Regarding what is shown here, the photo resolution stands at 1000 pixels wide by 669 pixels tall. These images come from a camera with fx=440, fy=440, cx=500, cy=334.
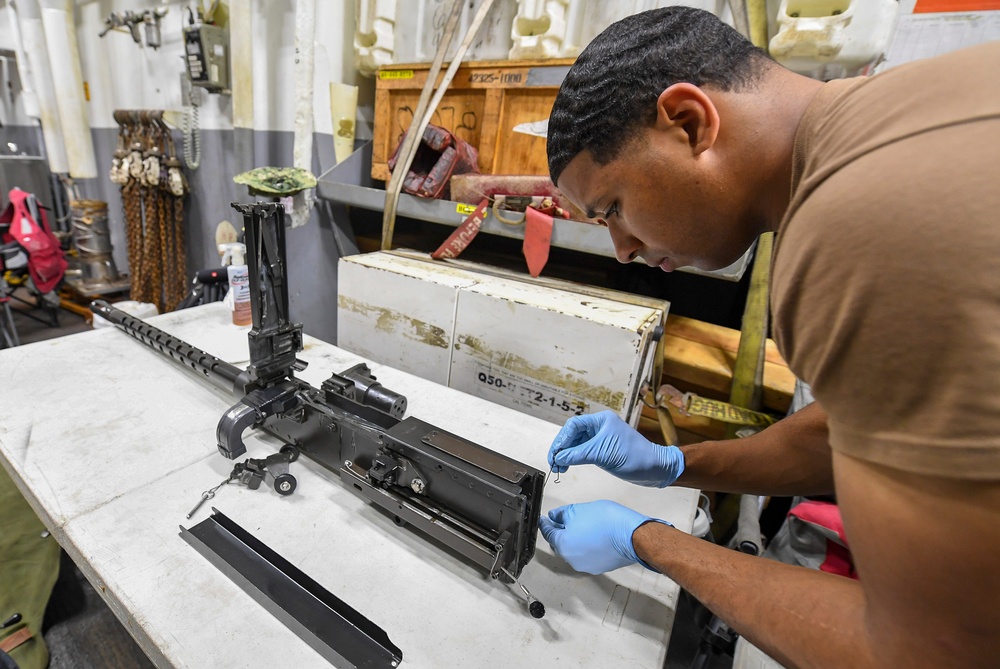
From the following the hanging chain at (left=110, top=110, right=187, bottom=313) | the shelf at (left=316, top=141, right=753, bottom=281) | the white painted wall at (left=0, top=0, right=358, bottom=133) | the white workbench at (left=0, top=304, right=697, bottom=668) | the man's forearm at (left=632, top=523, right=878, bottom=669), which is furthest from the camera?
the hanging chain at (left=110, top=110, right=187, bottom=313)

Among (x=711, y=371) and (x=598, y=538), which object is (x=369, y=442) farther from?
(x=711, y=371)

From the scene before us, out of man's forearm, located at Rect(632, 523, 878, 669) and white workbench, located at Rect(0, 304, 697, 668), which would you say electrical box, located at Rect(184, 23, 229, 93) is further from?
man's forearm, located at Rect(632, 523, 878, 669)

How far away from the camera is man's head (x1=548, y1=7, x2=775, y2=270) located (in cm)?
53

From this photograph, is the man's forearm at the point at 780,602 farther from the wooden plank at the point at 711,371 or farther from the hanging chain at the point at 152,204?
the hanging chain at the point at 152,204

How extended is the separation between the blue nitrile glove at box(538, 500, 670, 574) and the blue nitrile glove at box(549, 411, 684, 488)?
0.35ft

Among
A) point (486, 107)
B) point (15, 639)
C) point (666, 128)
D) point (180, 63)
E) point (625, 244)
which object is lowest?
point (15, 639)

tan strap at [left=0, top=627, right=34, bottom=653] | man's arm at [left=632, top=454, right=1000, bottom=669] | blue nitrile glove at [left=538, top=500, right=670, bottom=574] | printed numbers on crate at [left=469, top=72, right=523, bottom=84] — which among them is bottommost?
tan strap at [left=0, top=627, right=34, bottom=653]

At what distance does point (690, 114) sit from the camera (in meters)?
0.53

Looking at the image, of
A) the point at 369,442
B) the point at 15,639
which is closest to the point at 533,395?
the point at 369,442

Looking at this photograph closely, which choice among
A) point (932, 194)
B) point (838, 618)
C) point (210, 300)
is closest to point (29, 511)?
point (210, 300)

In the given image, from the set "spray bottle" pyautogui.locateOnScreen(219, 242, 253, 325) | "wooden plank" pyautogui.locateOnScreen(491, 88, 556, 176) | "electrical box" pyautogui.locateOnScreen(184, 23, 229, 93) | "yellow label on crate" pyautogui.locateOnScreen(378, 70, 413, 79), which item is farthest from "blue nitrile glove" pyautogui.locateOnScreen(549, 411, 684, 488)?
"electrical box" pyautogui.locateOnScreen(184, 23, 229, 93)

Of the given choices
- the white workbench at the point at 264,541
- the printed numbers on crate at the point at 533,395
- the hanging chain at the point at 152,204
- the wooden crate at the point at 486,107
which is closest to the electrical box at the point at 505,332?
the printed numbers on crate at the point at 533,395

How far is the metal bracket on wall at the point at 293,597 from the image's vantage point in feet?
1.99

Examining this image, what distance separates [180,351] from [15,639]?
0.75 metres
